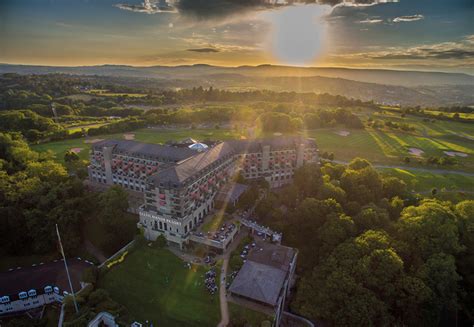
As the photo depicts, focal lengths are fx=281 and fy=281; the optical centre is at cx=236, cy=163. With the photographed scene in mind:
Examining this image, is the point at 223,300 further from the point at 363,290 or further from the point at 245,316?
the point at 363,290

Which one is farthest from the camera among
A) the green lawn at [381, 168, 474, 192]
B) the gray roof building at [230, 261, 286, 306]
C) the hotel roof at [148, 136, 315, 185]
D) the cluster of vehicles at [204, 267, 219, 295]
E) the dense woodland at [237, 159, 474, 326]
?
the green lawn at [381, 168, 474, 192]

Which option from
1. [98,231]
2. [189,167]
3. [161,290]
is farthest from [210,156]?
[98,231]

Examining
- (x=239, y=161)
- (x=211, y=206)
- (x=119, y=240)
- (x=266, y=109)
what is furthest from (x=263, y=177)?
(x=266, y=109)

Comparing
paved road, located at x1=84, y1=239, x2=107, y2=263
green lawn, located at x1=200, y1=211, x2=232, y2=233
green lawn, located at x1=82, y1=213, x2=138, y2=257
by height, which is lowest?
paved road, located at x1=84, y1=239, x2=107, y2=263

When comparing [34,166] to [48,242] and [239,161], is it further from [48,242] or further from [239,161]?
[239,161]

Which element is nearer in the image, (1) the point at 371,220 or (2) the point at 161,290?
(2) the point at 161,290

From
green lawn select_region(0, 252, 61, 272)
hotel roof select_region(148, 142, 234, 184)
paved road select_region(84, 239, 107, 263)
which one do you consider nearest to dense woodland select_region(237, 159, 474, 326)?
hotel roof select_region(148, 142, 234, 184)

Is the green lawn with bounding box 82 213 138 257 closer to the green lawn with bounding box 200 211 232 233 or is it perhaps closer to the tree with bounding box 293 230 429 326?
the green lawn with bounding box 200 211 232 233
